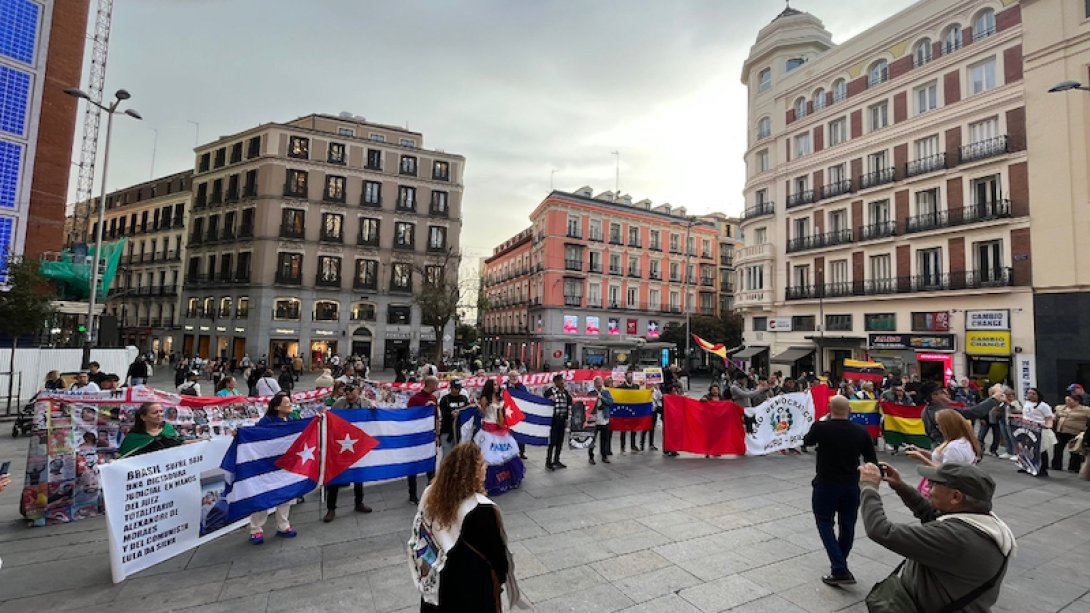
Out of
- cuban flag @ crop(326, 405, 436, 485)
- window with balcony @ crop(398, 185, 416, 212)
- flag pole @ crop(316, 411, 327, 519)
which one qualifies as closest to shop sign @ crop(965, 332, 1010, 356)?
cuban flag @ crop(326, 405, 436, 485)

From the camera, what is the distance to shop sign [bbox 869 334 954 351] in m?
27.0

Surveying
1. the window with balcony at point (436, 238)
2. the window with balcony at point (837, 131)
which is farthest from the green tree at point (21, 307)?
the window with balcony at point (837, 131)

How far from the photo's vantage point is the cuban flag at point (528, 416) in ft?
32.8

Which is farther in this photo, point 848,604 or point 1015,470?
point 1015,470

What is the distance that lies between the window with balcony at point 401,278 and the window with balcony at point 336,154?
35.7ft

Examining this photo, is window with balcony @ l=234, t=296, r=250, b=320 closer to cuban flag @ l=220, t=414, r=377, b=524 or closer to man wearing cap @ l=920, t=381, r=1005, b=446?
cuban flag @ l=220, t=414, r=377, b=524

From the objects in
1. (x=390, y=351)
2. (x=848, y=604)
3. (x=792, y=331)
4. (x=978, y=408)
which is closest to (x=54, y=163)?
(x=390, y=351)

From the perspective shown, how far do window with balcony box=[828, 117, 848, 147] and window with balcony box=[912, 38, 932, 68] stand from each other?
4.74m

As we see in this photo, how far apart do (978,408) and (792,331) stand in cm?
2543

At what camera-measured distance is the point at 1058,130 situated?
23547mm

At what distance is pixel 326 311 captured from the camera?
43.0 m

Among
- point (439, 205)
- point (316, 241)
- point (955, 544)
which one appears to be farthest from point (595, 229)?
point (955, 544)

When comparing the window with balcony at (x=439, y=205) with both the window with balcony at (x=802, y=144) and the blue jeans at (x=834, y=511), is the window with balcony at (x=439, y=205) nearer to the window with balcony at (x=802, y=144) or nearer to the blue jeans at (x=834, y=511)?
the window with balcony at (x=802, y=144)

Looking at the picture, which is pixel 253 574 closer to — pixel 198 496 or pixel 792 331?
pixel 198 496
